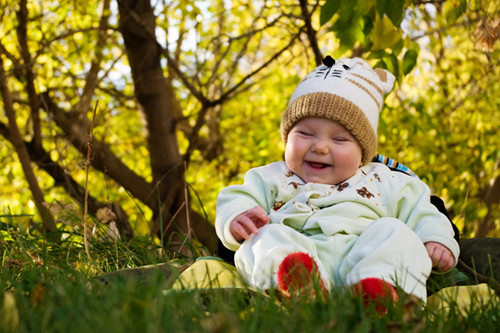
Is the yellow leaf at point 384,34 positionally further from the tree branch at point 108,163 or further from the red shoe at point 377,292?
the tree branch at point 108,163

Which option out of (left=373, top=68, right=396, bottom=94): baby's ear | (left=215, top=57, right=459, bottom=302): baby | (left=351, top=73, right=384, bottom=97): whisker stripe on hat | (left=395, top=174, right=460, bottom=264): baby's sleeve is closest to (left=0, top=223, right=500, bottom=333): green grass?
(left=215, top=57, right=459, bottom=302): baby

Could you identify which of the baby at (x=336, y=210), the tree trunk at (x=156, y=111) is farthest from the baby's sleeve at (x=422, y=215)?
the tree trunk at (x=156, y=111)

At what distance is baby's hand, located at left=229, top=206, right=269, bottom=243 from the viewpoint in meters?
2.39

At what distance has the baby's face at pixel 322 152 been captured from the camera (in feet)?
8.75

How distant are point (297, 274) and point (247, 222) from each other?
0.39 meters

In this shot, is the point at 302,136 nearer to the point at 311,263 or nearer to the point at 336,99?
the point at 336,99

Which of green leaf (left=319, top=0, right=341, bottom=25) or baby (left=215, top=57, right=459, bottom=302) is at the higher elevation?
green leaf (left=319, top=0, right=341, bottom=25)

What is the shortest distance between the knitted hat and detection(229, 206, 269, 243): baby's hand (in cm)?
53

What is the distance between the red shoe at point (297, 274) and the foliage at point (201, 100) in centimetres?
115

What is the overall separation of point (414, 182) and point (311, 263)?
81 centimetres

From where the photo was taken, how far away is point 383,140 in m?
7.31

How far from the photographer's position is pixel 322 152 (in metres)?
2.65

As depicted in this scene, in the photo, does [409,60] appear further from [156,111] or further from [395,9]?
[156,111]

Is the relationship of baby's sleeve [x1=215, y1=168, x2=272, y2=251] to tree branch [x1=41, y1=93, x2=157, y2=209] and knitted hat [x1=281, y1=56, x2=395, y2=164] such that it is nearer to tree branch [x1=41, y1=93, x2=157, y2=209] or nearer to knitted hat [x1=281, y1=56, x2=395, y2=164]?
knitted hat [x1=281, y1=56, x2=395, y2=164]
